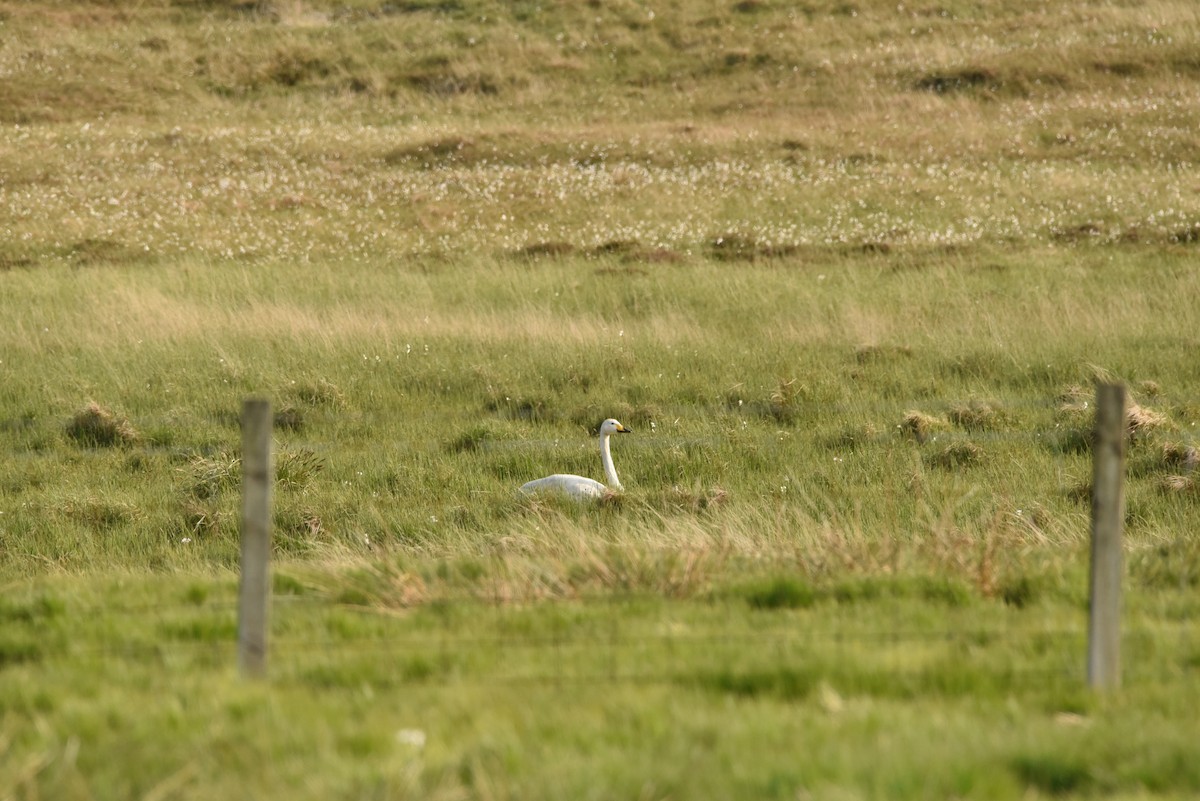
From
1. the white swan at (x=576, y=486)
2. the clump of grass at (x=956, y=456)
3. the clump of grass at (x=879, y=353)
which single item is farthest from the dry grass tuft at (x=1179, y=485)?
the white swan at (x=576, y=486)

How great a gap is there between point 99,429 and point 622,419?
510 centimetres

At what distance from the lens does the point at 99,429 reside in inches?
Answer: 512

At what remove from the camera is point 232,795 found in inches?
157

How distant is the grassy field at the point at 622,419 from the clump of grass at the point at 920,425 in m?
0.03

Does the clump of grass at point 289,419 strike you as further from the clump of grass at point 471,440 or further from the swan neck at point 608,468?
the swan neck at point 608,468

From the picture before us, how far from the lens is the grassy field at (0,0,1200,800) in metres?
4.57

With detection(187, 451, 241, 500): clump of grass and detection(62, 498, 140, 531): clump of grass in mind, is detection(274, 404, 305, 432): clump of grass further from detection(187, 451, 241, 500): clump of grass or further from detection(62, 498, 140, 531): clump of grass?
detection(62, 498, 140, 531): clump of grass

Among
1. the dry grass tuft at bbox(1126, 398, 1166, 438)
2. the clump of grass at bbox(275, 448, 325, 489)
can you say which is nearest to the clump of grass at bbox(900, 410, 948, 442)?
the dry grass tuft at bbox(1126, 398, 1166, 438)

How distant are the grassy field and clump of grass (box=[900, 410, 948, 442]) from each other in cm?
3

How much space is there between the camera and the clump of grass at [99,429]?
1288 centimetres

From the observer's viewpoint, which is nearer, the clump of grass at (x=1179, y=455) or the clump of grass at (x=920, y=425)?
the clump of grass at (x=1179, y=455)

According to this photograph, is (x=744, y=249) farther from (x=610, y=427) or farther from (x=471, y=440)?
(x=610, y=427)

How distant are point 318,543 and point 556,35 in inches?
1545

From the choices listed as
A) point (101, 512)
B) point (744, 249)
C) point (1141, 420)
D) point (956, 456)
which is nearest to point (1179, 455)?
point (1141, 420)
